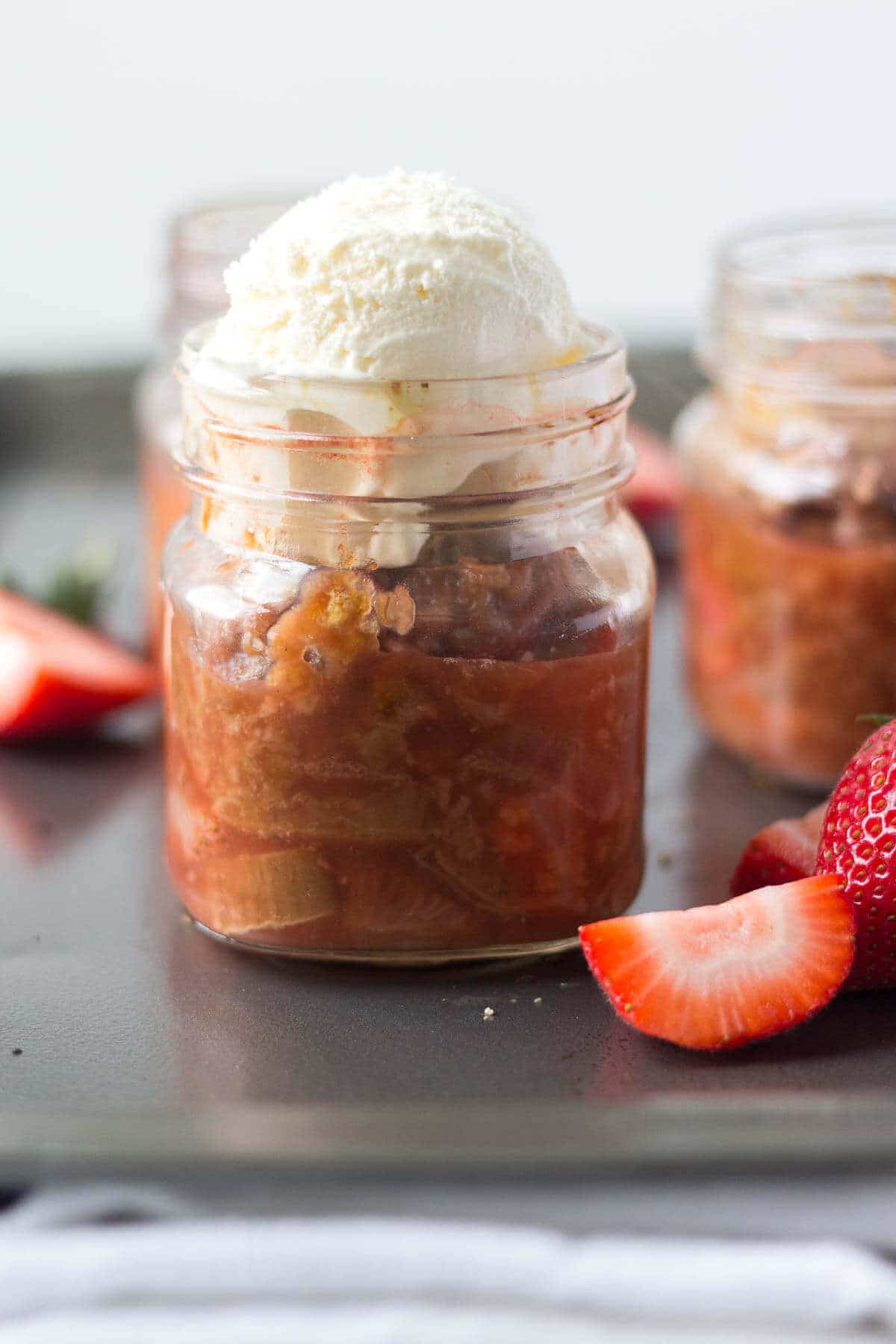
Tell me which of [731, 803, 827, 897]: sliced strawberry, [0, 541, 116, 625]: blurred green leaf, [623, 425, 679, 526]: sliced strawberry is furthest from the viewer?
[623, 425, 679, 526]: sliced strawberry

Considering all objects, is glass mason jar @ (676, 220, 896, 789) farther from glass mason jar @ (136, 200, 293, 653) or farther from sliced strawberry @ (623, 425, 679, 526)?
sliced strawberry @ (623, 425, 679, 526)

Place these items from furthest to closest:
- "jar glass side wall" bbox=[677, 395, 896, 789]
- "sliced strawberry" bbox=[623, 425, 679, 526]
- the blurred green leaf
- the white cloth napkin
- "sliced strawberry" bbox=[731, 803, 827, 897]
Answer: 1. "sliced strawberry" bbox=[623, 425, 679, 526]
2. the blurred green leaf
3. "jar glass side wall" bbox=[677, 395, 896, 789]
4. "sliced strawberry" bbox=[731, 803, 827, 897]
5. the white cloth napkin

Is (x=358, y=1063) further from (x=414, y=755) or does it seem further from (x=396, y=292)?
(x=396, y=292)

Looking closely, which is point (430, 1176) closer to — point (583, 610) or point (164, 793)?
point (583, 610)

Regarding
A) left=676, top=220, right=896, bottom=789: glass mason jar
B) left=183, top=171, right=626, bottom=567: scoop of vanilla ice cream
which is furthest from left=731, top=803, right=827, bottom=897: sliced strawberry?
left=183, top=171, right=626, bottom=567: scoop of vanilla ice cream

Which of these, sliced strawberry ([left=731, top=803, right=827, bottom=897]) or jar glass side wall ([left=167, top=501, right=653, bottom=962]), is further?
sliced strawberry ([left=731, top=803, right=827, bottom=897])

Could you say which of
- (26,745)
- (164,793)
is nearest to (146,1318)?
(164,793)
